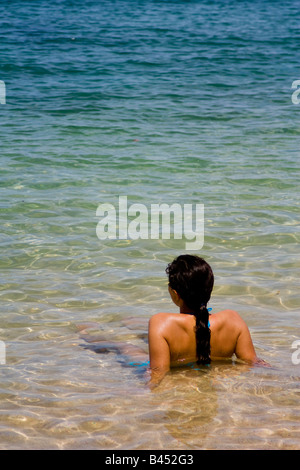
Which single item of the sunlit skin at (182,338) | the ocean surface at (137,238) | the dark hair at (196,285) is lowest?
the ocean surface at (137,238)

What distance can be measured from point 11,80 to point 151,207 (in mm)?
9574

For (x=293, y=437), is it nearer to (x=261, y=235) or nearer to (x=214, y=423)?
(x=214, y=423)

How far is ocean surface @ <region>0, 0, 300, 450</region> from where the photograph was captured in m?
3.53

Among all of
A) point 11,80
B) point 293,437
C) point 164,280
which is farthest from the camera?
point 11,80

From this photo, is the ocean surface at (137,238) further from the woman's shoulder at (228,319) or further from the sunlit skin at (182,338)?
the woman's shoulder at (228,319)

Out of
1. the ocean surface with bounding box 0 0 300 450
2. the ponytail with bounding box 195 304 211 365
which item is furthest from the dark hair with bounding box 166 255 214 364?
the ocean surface with bounding box 0 0 300 450

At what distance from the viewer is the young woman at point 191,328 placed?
12.8 feet

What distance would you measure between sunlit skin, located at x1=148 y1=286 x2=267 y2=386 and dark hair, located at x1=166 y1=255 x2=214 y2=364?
0.15ft

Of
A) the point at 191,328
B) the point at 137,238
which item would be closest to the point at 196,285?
the point at 191,328

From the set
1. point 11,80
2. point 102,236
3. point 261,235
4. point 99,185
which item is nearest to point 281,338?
point 261,235

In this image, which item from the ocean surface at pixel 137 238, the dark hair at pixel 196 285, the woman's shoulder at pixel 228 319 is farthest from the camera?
the woman's shoulder at pixel 228 319

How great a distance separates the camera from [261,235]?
22.8ft

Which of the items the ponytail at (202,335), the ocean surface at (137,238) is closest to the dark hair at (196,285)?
the ponytail at (202,335)

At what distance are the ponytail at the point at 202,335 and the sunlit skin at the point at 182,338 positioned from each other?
31 millimetres
